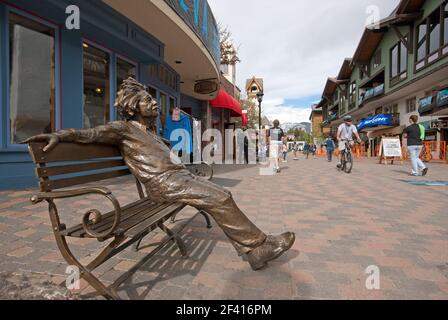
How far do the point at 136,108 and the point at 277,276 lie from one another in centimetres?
190

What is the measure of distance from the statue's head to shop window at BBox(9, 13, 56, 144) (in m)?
4.05

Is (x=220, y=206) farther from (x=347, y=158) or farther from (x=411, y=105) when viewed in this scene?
(x=411, y=105)

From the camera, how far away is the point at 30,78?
5562 mm

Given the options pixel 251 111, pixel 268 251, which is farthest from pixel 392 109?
pixel 268 251

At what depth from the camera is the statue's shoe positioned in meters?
2.21

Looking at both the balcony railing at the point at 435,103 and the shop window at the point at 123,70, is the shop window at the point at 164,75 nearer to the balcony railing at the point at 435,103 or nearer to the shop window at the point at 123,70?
the shop window at the point at 123,70

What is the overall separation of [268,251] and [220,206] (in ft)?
1.78

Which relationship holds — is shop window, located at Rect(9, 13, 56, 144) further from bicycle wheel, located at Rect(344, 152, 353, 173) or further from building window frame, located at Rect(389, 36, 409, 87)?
building window frame, located at Rect(389, 36, 409, 87)

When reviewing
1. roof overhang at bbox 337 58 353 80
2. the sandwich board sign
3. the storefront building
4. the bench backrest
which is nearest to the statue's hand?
the bench backrest

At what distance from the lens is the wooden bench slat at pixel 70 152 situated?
168cm

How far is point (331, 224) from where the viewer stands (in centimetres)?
363
